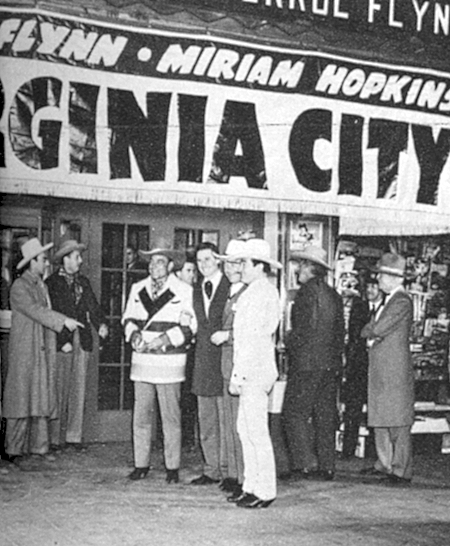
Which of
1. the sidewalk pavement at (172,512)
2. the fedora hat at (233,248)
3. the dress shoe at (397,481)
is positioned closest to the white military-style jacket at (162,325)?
the fedora hat at (233,248)

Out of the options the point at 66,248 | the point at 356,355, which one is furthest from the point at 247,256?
the point at 356,355

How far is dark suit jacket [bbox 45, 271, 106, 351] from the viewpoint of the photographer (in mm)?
5484

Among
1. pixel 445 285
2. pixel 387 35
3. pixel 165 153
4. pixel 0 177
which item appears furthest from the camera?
pixel 445 285

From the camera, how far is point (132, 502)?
5383 mm

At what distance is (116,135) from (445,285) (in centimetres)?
241

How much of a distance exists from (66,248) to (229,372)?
1221 millimetres

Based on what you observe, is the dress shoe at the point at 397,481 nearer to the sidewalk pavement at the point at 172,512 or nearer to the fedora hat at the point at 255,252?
the sidewalk pavement at the point at 172,512

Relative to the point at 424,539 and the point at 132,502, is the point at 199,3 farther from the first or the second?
the point at 424,539

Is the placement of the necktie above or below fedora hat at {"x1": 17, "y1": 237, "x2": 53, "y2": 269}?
below

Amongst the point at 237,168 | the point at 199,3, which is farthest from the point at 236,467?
the point at 199,3

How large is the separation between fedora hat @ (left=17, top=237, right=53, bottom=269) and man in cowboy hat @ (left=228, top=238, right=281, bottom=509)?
3.81 ft

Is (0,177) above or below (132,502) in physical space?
above

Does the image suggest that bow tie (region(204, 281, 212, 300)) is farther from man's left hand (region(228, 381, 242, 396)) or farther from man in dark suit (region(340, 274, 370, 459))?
man in dark suit (region(340, 274, 370, 459))

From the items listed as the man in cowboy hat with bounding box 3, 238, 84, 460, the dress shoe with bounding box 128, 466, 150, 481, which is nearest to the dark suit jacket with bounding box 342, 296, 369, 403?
the dress shoe with bounding box 128, 466, 150, 481
